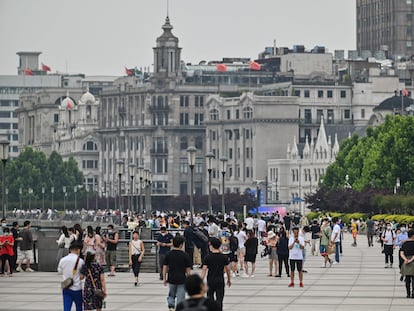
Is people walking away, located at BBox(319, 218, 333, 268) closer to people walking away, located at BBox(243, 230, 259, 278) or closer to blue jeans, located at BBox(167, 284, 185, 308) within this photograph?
people walking away, located at BBox(243, 230, 259, 278)

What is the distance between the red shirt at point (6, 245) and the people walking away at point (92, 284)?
20699mm

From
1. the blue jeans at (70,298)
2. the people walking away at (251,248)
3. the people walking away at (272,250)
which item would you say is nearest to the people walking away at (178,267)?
the blue jeans at (70,298)

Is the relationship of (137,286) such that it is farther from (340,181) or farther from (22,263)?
(340,181)

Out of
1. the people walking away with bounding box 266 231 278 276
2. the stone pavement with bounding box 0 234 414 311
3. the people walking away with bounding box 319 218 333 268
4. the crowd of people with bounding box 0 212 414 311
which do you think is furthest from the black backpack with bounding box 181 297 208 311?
the people walking away with bounding box 319 218 333 268

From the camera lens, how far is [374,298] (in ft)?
163

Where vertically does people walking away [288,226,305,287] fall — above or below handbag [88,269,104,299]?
above

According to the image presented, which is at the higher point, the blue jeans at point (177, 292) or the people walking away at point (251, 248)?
the people walking away at point (251, 248)

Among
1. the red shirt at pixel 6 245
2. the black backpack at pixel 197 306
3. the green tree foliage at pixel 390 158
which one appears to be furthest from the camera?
the green tree foliage at pixel 390 158

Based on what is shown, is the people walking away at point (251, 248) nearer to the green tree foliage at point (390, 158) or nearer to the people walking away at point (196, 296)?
the people walking away at point (196, 296)

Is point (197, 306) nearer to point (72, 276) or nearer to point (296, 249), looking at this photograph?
point (72, 276)

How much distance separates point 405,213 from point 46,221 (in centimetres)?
2845

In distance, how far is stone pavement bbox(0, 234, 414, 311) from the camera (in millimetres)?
46719

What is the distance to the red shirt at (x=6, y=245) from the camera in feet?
193

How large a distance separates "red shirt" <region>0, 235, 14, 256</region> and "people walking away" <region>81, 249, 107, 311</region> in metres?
20.7
